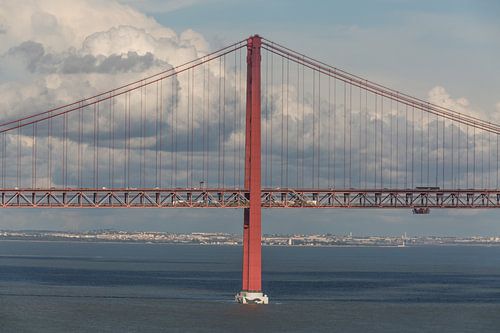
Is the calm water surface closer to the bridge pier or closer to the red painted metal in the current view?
the bridge pier

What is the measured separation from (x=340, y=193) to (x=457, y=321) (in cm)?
1437

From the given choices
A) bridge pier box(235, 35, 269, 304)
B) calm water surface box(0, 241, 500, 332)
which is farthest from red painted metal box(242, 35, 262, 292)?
calm water surface box(0, 241, 500, 332)

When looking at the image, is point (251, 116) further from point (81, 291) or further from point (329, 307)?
point (81, 291)

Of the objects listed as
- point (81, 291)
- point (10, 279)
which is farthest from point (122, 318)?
point (10, 279)

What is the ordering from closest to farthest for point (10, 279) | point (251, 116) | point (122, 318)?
1. point (122, 318)
2. point (251, 116)
3. point (10, 279)

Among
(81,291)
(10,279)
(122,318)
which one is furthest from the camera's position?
(10,279)

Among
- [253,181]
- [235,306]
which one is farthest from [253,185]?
[235,306]

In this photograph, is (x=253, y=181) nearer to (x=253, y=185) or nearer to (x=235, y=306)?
(x=253, y=185)

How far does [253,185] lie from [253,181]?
1.01 ft

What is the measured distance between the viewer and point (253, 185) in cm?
9288

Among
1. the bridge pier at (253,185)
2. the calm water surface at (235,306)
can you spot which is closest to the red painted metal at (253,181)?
the bridge pier at (253,185)

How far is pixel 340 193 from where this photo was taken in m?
97.8

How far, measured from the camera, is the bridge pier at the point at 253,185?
305ft

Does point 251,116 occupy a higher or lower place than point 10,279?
higher
